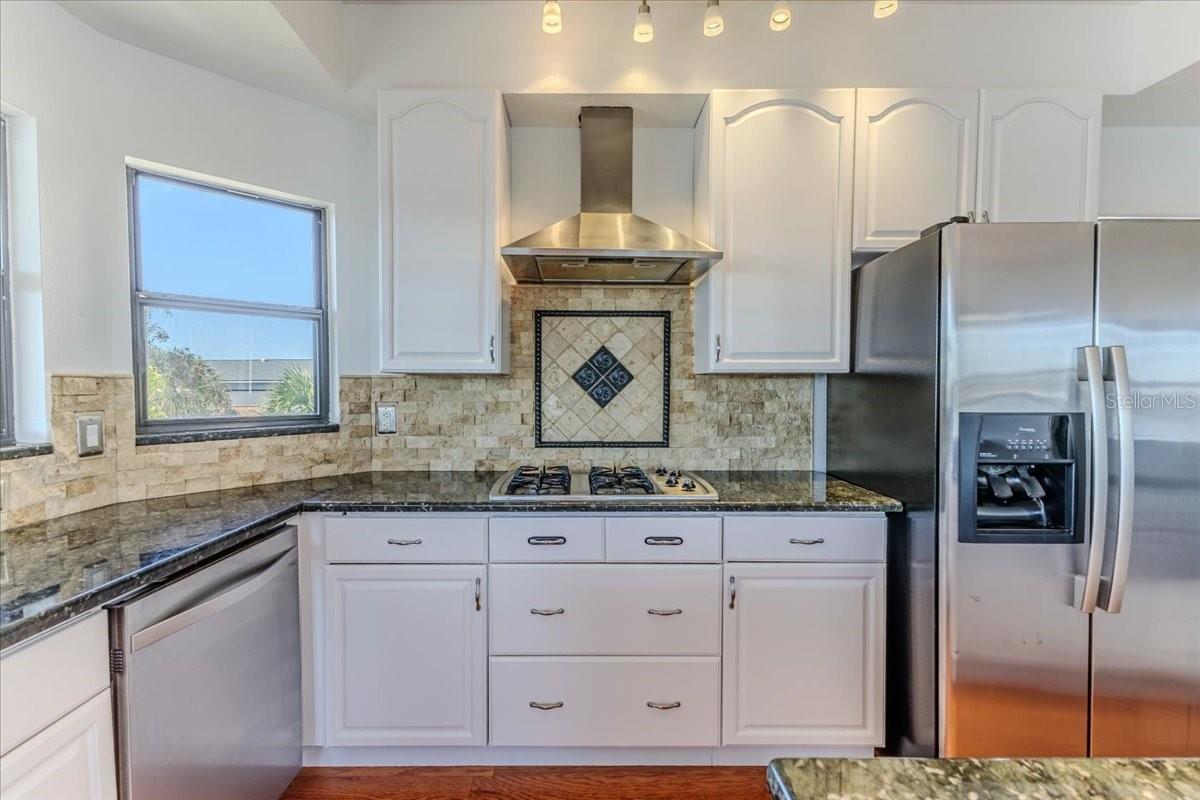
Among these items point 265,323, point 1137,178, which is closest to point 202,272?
point 265,323

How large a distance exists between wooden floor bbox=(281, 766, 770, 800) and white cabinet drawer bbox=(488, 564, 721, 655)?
0.45 m

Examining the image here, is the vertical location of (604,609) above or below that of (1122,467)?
below

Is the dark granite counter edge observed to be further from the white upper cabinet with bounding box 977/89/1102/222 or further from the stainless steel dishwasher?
the white upper cabinet with bounding box 977/89/1102/222

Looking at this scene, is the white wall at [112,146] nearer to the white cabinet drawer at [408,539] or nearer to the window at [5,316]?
the window at [5,316]

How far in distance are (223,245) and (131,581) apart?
1.46 meters

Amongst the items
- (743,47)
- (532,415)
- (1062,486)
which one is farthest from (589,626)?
(743,47)

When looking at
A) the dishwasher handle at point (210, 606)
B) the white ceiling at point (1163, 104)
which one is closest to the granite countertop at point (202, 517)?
the dishwasher handle at point (210, 606)

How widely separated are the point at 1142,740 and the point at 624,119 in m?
2.77

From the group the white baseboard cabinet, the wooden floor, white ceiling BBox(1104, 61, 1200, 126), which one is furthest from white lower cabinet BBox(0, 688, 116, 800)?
white ceiling BBox(1104, 61, 1200, 126)

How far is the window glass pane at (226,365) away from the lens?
2.05 metres

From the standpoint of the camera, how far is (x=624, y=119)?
7.57ft

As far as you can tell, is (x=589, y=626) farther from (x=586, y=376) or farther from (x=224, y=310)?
(x=224, y=310)

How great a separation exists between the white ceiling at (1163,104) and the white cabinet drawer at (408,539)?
3054 millimetres

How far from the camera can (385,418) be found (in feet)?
8.27
